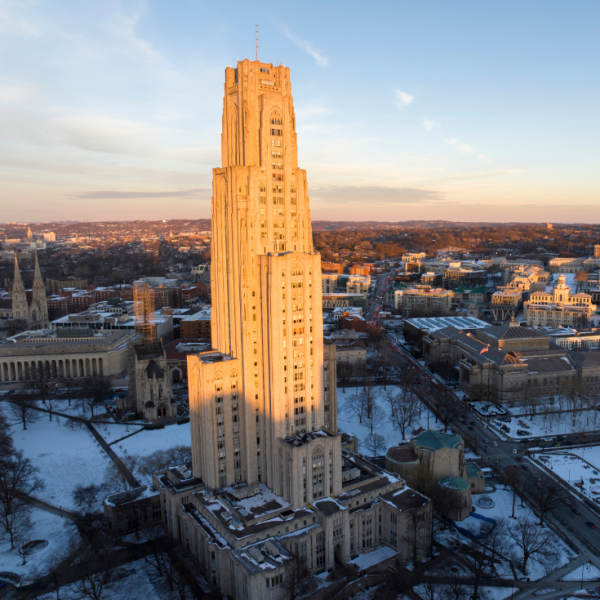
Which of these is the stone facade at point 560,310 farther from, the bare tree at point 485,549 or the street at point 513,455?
the bare tree at point 485,549

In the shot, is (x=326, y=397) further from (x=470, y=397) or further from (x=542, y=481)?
(x=470, y=397)

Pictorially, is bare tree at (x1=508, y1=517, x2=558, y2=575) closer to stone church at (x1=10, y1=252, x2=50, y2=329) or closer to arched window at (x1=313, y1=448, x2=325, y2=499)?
arched window at (x1=313, y1=448, x2=325, y2=499)

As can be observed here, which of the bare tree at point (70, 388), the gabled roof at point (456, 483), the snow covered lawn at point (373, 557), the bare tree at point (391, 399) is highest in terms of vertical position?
the gabled roof at point (456, 483)

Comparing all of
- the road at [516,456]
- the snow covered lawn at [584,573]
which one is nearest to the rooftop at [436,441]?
the road at [516,456]

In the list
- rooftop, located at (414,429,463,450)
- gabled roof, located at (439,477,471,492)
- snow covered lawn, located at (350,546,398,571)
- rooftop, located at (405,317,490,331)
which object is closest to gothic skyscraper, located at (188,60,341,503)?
snow covered lawn, located at (350,546,398,571)

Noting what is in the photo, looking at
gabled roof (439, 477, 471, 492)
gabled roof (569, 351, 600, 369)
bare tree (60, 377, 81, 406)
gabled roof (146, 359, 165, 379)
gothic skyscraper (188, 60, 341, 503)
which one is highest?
gothic skyscraper (188, 60, 341, 503)

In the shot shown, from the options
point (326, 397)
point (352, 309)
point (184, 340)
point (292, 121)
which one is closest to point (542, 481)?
point (326, 397)

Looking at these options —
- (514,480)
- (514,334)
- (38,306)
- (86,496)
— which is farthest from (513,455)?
(38,306)

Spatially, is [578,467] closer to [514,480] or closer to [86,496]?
[514,480]
